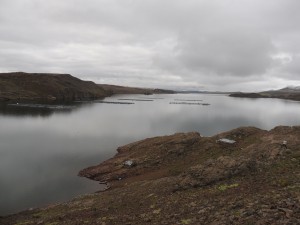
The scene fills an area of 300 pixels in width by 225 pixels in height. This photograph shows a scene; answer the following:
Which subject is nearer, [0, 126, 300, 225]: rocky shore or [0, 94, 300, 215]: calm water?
[0, 126, 300, 225]: rocky shore

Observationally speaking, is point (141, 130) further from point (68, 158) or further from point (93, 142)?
point (68, 158)

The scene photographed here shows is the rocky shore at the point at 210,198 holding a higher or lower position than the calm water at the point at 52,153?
higher

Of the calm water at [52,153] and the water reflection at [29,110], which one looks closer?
the calm water at [52,153]

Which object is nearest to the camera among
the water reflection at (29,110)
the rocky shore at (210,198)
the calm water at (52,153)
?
the rocky shore at (210,198)

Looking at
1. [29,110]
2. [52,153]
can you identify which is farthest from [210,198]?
[29,110]

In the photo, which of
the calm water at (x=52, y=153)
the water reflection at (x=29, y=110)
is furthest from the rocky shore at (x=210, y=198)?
the water reflection at (x=29, y=110)

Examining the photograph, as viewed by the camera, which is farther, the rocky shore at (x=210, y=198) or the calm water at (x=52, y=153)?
the calm water at (x=52, y=153)

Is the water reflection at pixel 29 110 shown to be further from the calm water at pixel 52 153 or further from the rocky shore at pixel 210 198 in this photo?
the rocky shore at pixel 210 198

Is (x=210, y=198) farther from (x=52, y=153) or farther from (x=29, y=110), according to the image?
(x=29, y=110)

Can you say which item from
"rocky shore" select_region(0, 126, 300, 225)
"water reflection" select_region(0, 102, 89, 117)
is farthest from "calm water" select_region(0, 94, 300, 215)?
"water reflection" select_region(0, 102, 89, 117)

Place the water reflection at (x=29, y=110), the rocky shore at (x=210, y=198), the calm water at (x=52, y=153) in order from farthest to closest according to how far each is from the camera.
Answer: the water reflection at (x=29, y=110) → the calm water at (x=52, y=153) → the rocky shore at (x=210, y=198)

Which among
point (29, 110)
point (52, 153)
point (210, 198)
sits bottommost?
point (52, 153)

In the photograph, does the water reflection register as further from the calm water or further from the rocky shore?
the rocky shore

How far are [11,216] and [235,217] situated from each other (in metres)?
18.0
